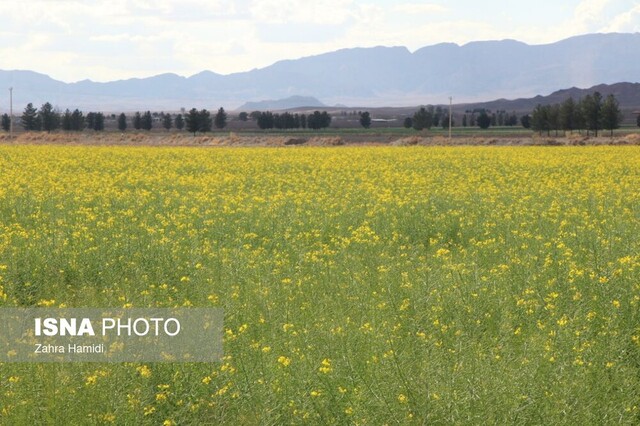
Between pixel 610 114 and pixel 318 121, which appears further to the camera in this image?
pixel 318 121

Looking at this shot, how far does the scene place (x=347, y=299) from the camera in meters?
10.1

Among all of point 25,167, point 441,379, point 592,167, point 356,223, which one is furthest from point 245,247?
point 592,167

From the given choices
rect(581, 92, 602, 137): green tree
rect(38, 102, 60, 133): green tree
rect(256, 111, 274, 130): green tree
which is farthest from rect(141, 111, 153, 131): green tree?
rect(581, 92, 602, 137): green tree

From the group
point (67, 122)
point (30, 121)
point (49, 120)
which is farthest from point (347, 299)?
point (30, 121)

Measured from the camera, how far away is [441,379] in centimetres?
720

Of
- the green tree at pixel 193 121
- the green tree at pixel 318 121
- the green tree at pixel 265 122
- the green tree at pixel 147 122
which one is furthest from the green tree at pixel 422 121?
the green tree at pixel 147 122

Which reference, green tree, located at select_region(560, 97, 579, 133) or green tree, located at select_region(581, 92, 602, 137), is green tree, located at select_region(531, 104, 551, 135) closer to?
green tree, located at select_region(560, 97, 579, 133)

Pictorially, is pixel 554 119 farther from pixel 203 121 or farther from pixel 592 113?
pixel 203 121

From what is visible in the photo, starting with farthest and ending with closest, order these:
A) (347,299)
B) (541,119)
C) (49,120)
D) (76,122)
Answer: (49,120) → (76,122) → (541,119) → (347,299)

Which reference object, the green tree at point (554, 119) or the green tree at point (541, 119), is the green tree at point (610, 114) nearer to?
the green tree at point (554, 119)

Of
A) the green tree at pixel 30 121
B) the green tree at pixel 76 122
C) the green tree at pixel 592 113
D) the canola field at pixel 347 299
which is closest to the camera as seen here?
the canola field at pixel 347 299

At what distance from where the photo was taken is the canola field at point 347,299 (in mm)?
6988

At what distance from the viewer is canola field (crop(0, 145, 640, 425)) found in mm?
6988

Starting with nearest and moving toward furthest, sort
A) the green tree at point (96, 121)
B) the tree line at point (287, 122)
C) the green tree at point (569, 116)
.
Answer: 1. the green tree at point (569, 116)
2. the green tree at point (96, 121)
3. the tree line at point (287, 122)
